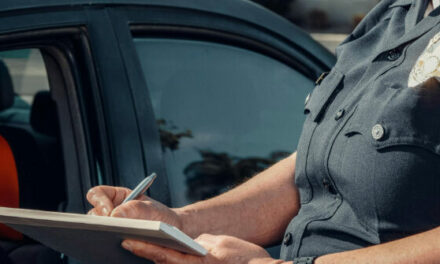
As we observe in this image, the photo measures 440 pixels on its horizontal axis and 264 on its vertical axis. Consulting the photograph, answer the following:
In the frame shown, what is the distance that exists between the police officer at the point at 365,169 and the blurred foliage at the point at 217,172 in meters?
0.35

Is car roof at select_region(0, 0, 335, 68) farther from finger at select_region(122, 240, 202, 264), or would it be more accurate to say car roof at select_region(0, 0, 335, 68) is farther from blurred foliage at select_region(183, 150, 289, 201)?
finger at select_region(122, 240, 202, 264)

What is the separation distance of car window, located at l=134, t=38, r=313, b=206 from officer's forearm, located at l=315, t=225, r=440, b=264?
2.43ft

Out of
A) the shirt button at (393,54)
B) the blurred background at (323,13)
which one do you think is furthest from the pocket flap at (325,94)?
the blurred background at (323,13)

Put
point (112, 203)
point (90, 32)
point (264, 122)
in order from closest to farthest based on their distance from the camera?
point (112, 203), point (90, 32), point (264, 122)

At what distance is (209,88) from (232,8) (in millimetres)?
251

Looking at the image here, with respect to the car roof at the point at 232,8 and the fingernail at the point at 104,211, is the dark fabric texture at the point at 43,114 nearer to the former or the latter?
the car roof at the point at 232,8

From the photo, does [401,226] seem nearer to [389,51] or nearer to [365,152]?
[365,152]

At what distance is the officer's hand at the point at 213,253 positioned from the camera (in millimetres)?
1305

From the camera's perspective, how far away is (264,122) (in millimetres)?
2180

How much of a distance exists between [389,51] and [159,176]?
72 centimetres

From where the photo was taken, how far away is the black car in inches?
72.4

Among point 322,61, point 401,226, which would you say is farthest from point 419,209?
point 322,61

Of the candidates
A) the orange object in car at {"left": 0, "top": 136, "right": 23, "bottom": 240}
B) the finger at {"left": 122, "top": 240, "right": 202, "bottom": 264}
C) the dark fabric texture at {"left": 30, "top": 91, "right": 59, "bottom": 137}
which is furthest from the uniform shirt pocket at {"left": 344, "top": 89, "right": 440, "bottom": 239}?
the dark fabric texture at {"left": 30, "top": 91, "right": 59, "bottom": 137}

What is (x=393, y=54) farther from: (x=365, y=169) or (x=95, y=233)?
(x=95, y=233)
